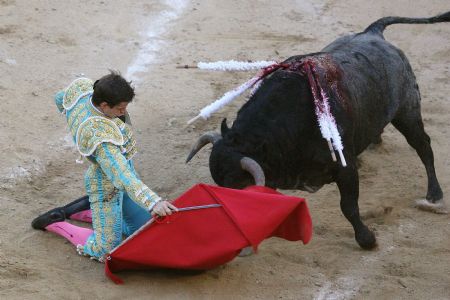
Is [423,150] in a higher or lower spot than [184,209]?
lower

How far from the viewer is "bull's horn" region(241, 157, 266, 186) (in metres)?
4.20

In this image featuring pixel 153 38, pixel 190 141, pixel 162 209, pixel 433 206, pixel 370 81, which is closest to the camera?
pixel 162 209

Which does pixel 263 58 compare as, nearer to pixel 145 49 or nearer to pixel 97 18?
pixel 145 49

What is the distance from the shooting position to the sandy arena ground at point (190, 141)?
13.7 ft

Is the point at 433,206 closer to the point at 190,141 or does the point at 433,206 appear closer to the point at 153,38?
the point at 190,141

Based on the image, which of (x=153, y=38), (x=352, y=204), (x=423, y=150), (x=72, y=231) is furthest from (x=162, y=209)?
(x=153, y=38)

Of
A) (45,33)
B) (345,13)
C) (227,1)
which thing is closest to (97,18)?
(45,33)

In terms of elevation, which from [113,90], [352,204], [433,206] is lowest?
[433,206]

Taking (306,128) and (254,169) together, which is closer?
(254,169)

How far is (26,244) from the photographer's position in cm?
437

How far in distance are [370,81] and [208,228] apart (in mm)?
1759

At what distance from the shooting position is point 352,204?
15.5ft

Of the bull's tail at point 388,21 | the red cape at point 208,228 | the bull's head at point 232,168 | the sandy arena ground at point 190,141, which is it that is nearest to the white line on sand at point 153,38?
the sandy arena ground at point 190,141

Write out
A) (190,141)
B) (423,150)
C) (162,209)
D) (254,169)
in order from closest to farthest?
(162,209) < (254,169) < (423,150) < (190,141)
